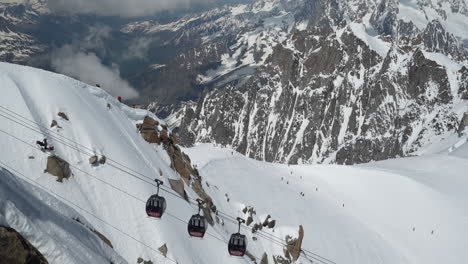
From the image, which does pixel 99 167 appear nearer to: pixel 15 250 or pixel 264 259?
pixel 264 259

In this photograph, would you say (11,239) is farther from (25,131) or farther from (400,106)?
(400,106)

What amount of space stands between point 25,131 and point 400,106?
151924mm

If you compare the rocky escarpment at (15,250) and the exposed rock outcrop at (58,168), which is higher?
the rocky escarpment at (15,250)

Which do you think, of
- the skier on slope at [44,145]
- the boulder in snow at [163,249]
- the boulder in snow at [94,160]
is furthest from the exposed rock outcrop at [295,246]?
the skier on slope at [44,145]

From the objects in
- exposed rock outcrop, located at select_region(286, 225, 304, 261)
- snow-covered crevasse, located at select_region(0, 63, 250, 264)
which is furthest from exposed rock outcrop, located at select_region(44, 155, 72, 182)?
exposed rock outcrop, located at select_region(286, 225, 304, 261)

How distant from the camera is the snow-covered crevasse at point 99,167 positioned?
24781mm

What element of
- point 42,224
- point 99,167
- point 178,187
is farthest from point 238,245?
point 42,224

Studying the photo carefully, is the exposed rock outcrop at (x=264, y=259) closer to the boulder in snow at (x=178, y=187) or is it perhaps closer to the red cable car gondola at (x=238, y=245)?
the boulder in snow at (x=178, y=187)

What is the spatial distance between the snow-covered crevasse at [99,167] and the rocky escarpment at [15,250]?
17500 mm

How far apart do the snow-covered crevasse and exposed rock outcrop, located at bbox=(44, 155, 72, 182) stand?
391mm

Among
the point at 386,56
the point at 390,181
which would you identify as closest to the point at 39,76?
the point at 390,181

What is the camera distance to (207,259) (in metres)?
27.9

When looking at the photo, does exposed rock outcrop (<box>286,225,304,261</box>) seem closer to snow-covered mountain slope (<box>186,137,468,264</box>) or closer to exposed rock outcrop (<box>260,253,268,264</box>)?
snow-covered mountain slope (<box>186,137,468,264</box>)

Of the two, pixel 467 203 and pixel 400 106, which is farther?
pixel 400 106
